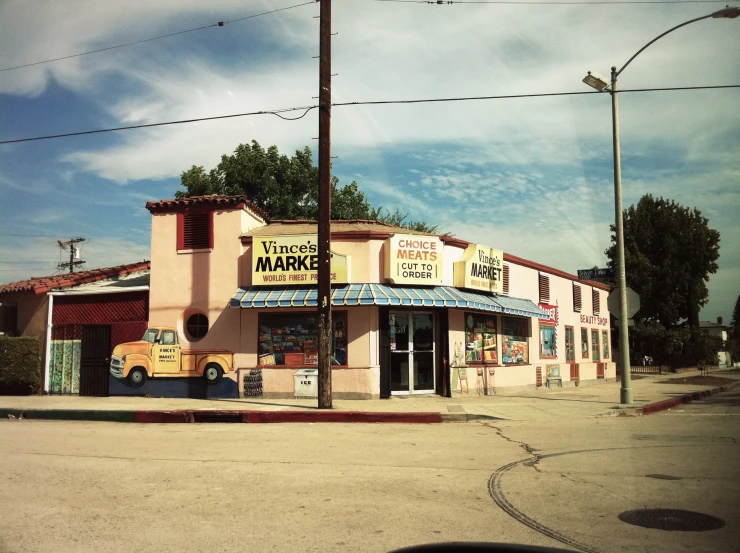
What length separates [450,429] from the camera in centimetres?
1222

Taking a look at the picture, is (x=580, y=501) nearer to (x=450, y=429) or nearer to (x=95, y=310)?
(x=450, y=429)

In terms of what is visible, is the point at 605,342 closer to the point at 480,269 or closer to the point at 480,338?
the point at 480,338

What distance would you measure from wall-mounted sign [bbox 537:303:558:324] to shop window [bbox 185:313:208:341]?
13.3 metres

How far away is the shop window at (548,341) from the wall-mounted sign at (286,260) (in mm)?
10398

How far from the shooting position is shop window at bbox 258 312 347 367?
17688mm

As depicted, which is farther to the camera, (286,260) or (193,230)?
(193,230)

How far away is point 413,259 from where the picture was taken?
59.6 ft

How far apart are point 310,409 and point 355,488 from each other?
795 centimetres

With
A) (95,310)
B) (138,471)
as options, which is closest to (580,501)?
(138,471)

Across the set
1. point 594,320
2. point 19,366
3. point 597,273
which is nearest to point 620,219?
point 597,273

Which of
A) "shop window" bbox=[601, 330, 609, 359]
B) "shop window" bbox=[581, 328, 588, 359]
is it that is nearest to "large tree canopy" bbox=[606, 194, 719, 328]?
"shop window" bbox=[601, 330, 609, 359]

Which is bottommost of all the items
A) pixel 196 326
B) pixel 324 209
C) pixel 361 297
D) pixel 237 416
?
pixel 237 416

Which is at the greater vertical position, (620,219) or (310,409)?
(620,219)

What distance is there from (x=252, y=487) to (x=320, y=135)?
33.0 feet
